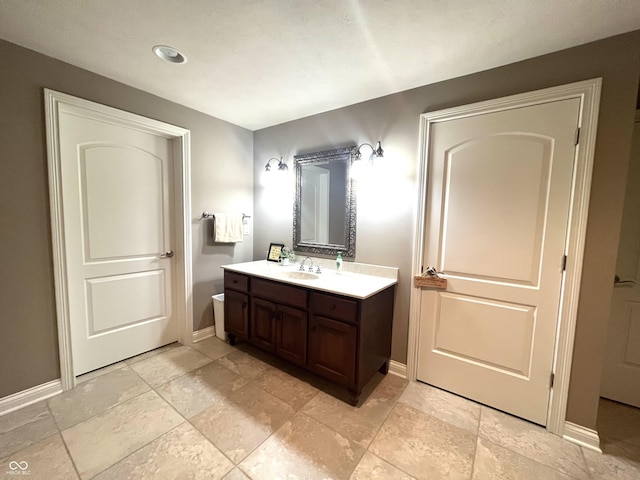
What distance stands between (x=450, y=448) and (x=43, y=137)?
316cm

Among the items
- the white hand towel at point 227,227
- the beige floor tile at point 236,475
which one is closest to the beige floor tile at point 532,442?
the beige floor tile at point 236,475

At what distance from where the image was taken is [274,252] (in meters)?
2.82

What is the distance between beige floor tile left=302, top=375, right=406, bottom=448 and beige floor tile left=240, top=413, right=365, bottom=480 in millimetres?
63

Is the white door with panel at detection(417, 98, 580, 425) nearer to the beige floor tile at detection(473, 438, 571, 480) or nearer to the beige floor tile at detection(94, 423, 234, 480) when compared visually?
the beige floor tile at detection(473, 438, 571, 480)

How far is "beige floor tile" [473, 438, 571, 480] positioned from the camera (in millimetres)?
1302

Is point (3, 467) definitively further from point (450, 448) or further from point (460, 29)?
point (460, 29)

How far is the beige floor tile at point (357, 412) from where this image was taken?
155 cm

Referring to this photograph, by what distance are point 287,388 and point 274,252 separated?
4.41 feet

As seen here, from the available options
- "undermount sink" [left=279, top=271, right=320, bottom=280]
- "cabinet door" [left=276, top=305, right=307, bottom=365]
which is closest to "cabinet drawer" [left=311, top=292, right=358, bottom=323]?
"cabinet door" [left=276, top=305, right=307, bottom=365]

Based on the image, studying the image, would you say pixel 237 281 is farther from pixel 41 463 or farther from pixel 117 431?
pixel 41 463

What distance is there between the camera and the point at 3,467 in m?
1.28

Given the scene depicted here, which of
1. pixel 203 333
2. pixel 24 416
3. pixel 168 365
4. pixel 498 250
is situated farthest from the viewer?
pixel 203 333

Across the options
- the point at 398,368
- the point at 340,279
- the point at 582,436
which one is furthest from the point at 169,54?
the point at 582,436

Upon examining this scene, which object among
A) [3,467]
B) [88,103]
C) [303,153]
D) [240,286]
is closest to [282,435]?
[240,286]
